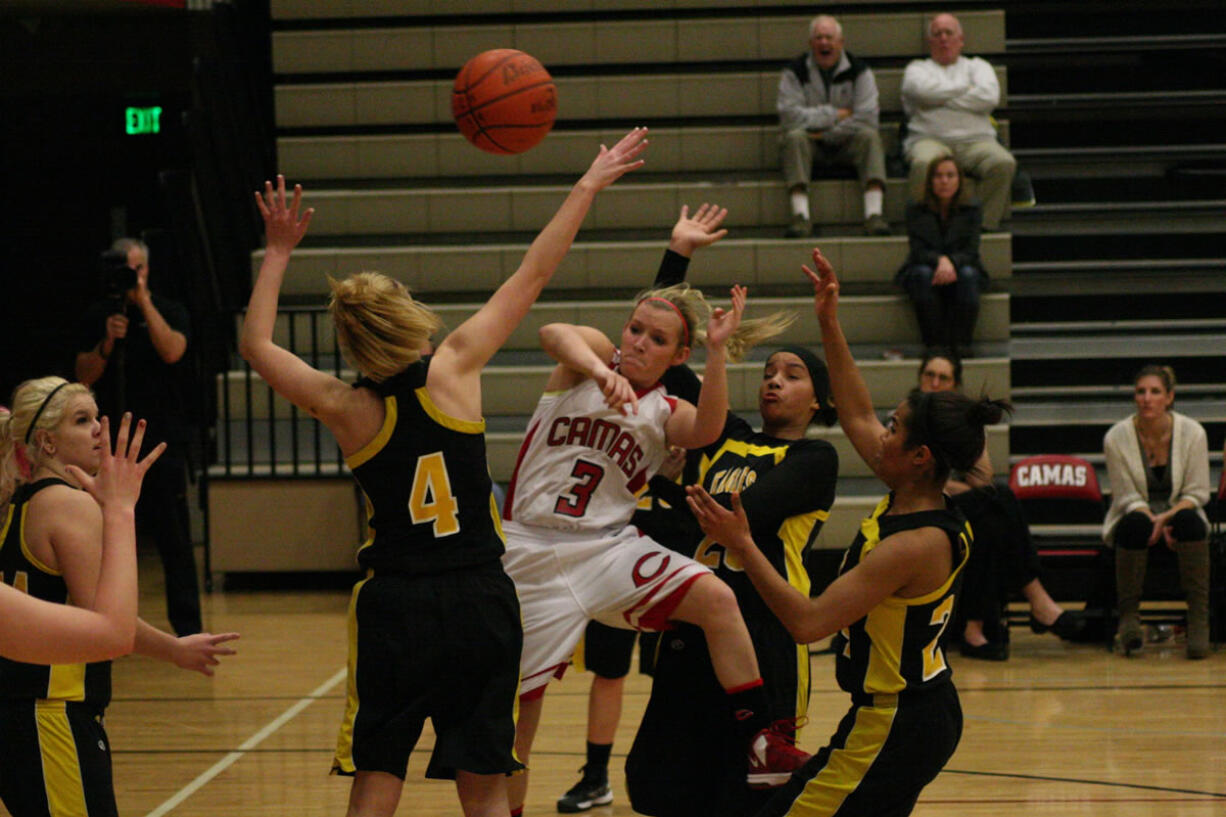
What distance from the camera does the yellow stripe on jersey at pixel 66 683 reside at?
295 cm

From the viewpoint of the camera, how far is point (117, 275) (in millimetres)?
6324

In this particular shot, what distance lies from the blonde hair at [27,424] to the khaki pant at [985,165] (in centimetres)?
656

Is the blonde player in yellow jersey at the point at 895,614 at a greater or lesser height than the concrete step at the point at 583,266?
lesser

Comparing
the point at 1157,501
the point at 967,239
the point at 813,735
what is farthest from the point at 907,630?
the point at 967,239

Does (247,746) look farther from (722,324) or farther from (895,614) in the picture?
(895,614)

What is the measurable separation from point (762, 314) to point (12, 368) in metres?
6.25

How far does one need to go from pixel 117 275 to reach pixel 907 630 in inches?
175

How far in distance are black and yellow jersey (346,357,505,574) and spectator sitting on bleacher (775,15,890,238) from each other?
6.61 meters

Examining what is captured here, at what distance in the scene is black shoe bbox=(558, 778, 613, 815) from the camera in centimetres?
436

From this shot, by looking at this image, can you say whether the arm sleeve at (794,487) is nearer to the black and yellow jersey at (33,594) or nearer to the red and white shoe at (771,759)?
the red and white shoe at (771,759)

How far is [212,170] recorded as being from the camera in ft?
31.0

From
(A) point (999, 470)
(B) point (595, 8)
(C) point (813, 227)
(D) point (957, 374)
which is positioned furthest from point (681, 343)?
(B) point (595, 8)

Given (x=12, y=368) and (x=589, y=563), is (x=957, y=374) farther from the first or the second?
(x=12, y=368)

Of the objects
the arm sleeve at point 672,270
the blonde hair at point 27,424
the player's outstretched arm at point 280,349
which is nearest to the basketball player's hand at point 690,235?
the arm sleeve at point 672,270
